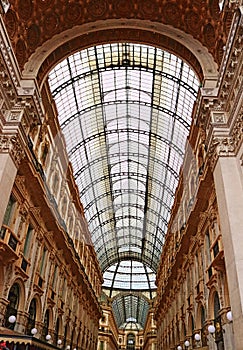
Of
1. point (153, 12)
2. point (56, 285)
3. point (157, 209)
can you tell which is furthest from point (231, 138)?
point (157, 209)

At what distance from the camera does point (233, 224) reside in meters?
10.8

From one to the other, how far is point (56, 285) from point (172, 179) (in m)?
17.1

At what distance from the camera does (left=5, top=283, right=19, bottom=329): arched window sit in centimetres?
1524

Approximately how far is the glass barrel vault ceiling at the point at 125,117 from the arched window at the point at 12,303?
1388cm

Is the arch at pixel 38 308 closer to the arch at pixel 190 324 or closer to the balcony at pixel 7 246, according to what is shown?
the balcony at pixel 7 246

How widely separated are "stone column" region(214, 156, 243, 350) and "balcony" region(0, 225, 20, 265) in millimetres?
8776

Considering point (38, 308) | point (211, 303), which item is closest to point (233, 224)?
point (211, 303)

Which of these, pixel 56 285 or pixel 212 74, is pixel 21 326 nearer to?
pixel 56 285

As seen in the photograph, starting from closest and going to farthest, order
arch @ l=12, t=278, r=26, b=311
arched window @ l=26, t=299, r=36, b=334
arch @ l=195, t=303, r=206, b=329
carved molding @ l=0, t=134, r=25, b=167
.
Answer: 1. carved molding @ l=0, t=134, r=25, b=167
2. arch @ l=12, t=278, r=26, b=311
3. arched window @ l=26, t=299, r=36, b=334
4. arch @ l=195, t=303, r=206, b=329

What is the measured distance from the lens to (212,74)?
1524 centimetres

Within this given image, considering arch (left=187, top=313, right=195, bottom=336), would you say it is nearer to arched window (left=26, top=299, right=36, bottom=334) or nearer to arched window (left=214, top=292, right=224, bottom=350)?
arched window (left=214, top=292, right=224, bottom=350)

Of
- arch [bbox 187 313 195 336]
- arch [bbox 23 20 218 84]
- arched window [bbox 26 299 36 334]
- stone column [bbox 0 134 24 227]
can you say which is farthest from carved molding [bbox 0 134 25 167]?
arch [bbox 187 313 195 336]

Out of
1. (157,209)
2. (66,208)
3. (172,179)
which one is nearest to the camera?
(66,208)

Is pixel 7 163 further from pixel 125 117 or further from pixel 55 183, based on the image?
pixel 125 117
